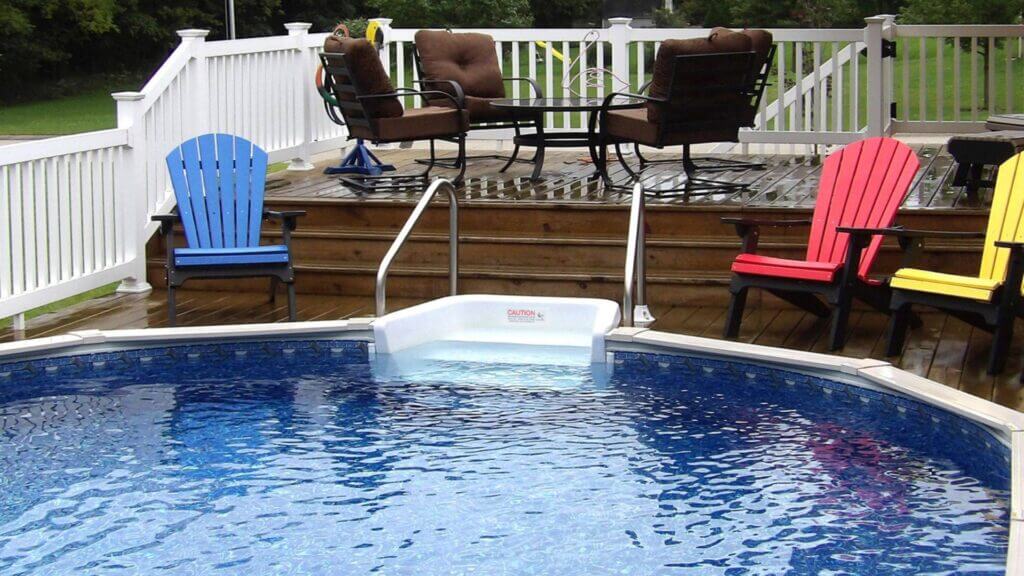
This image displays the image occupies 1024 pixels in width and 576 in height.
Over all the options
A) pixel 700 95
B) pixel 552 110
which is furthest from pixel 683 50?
pixel 552 110

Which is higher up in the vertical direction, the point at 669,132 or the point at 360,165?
the point at 669,132

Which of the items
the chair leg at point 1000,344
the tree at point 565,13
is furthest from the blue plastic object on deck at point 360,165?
the tree at point 565,13

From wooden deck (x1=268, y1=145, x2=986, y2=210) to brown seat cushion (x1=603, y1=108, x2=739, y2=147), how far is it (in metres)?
0.35

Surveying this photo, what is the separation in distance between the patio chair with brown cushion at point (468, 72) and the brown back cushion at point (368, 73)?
0.87 m

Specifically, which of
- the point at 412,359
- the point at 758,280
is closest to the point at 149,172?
the point at 412,359

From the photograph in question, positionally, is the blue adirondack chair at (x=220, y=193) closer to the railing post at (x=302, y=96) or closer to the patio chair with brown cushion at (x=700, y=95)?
the patio chair with brown cushion at (x=700, y=95)

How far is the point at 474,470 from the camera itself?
480cm

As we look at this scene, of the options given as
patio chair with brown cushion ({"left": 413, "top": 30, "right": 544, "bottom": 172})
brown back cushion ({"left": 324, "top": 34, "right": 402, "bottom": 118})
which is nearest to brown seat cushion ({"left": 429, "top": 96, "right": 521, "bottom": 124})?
patio chair with brown cushion ({"left": 413, "top": 30, "right": 544, "bottom": 172})

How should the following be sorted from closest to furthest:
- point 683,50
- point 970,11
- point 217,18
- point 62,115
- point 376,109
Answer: point 683,50, point 376,109, point 970,11, point 62,115, point 217,18

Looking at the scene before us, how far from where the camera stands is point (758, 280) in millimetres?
6199

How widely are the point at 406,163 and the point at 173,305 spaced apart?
3792 mm

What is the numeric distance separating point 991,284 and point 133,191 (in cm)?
464

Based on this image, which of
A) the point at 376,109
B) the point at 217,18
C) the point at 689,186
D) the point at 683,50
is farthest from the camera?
the point at 217,18

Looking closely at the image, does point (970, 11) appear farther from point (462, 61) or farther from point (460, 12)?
point (460, 12)
